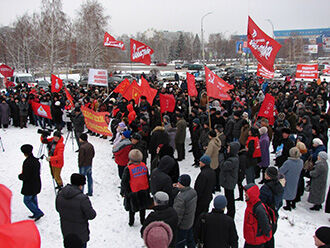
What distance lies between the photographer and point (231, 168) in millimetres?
6523

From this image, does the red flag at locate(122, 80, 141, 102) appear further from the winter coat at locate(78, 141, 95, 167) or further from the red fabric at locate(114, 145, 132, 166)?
the winter coat at locate(78, 141, 95, 167)

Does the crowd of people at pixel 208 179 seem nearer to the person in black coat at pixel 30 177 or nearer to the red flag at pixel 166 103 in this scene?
the person in black coat at pixel 30 177

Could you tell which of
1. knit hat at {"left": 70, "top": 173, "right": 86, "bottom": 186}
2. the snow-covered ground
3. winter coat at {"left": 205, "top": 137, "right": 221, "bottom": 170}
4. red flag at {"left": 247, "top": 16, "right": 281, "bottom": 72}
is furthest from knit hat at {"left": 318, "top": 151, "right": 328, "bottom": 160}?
knit hat at {"left": 70, "top": 173, "right": 86, "bottom": 186}

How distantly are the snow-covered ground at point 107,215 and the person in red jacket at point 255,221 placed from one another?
1.23 meters

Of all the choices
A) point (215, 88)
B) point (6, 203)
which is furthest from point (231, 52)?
point (6, 203)

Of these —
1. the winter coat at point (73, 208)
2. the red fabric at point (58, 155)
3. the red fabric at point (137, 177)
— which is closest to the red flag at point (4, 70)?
the red fabric at point (58, 155)

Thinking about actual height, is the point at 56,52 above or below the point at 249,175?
above

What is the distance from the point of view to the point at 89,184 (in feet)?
24.8

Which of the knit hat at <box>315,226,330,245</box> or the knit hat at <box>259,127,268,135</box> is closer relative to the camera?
the knit hat at <box>315,226,330,245</box>

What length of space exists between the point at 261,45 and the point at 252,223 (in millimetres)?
7486

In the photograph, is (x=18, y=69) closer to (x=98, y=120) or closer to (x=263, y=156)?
(x=98, y=120)

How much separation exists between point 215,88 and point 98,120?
12.2 ft

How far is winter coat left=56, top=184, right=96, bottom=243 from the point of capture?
4.55m

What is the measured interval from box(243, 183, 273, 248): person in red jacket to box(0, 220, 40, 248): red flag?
3.29 meters
